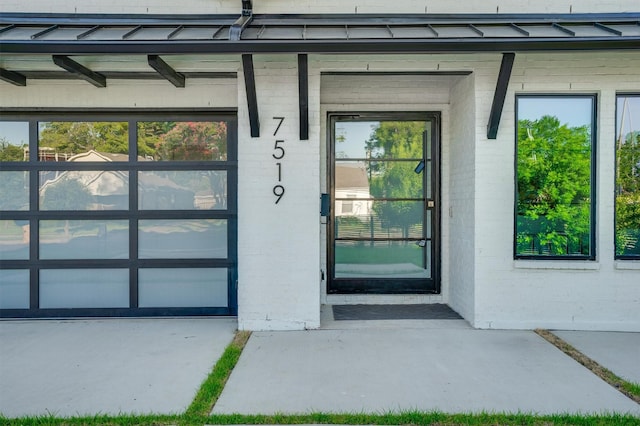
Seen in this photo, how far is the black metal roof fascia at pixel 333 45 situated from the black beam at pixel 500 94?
37cm

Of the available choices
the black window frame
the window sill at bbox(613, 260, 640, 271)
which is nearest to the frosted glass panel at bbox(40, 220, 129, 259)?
the black window frame

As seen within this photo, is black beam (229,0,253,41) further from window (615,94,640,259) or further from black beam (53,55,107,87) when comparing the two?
window (615,94,640,259)

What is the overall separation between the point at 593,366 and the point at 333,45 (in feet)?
12.6

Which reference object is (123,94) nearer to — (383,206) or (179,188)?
(179,188)

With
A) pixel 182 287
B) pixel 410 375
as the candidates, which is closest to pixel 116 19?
pixel 182 287

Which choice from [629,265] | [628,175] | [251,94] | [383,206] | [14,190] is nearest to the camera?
[251,94]

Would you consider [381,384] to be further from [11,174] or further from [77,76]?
[11,174]

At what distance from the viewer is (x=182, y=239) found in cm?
554

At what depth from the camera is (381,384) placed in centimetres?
351

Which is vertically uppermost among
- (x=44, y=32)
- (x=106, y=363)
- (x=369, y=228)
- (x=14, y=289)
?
(x=44, y=32)

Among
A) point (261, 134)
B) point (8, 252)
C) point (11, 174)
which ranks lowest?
point (8, 252)

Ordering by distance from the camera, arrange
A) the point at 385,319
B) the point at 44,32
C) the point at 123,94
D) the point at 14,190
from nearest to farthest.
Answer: the point at 44,32 < the point at 385,319 < the point at 123,94 < the point at 14,190
